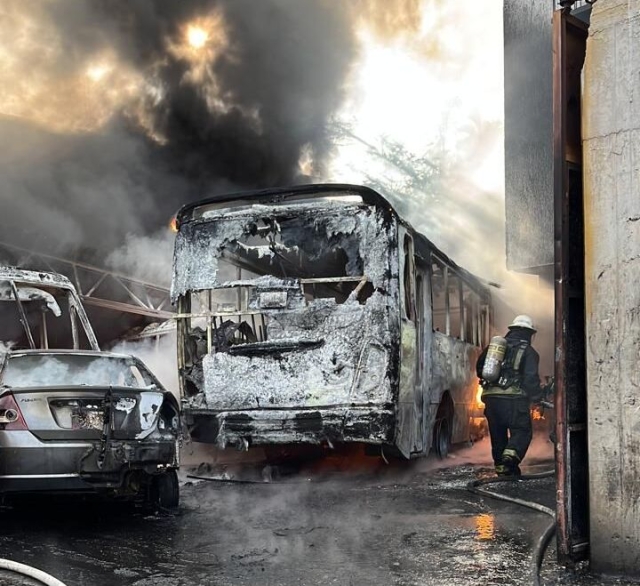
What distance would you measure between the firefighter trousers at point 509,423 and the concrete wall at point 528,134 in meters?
5.91

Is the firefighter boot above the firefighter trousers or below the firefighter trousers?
below

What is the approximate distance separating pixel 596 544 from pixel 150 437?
3.33m

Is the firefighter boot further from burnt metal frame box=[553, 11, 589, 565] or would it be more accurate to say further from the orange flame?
the orange flame

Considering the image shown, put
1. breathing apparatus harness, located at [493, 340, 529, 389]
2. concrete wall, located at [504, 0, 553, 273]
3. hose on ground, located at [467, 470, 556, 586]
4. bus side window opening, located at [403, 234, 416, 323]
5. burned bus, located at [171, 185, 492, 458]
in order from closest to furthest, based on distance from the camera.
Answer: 1. hose on ground, located at [467, 470, 556, 586]
2. burned bus, located at [171, 185, 492, 458]
3. bus side window opening, located at [403, 234, 416, 323]
4. breathing apparatus harness, located at [493, 340, 529, 389]
5. concrete wall, located at [504, 0, 553, 273]

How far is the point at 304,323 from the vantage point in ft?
24.6

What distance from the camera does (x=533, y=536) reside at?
17.1 ft

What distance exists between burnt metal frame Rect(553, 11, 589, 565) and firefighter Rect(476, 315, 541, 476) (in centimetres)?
386

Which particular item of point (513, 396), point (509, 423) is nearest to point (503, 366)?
point (513, 396)

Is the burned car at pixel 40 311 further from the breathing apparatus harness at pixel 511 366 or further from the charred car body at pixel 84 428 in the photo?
the breathing apparatus harness at pixel 511 366

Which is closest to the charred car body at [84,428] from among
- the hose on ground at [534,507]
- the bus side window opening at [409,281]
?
the bus side window opening at [409,281]

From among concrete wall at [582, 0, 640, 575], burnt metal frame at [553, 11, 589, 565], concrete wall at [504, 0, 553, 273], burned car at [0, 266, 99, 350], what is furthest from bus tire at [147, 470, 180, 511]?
concrete wall at [504, 0, 553, 273]

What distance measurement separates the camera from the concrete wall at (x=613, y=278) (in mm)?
4082

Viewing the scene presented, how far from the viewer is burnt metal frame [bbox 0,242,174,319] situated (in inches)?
515

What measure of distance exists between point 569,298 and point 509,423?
4308mm
